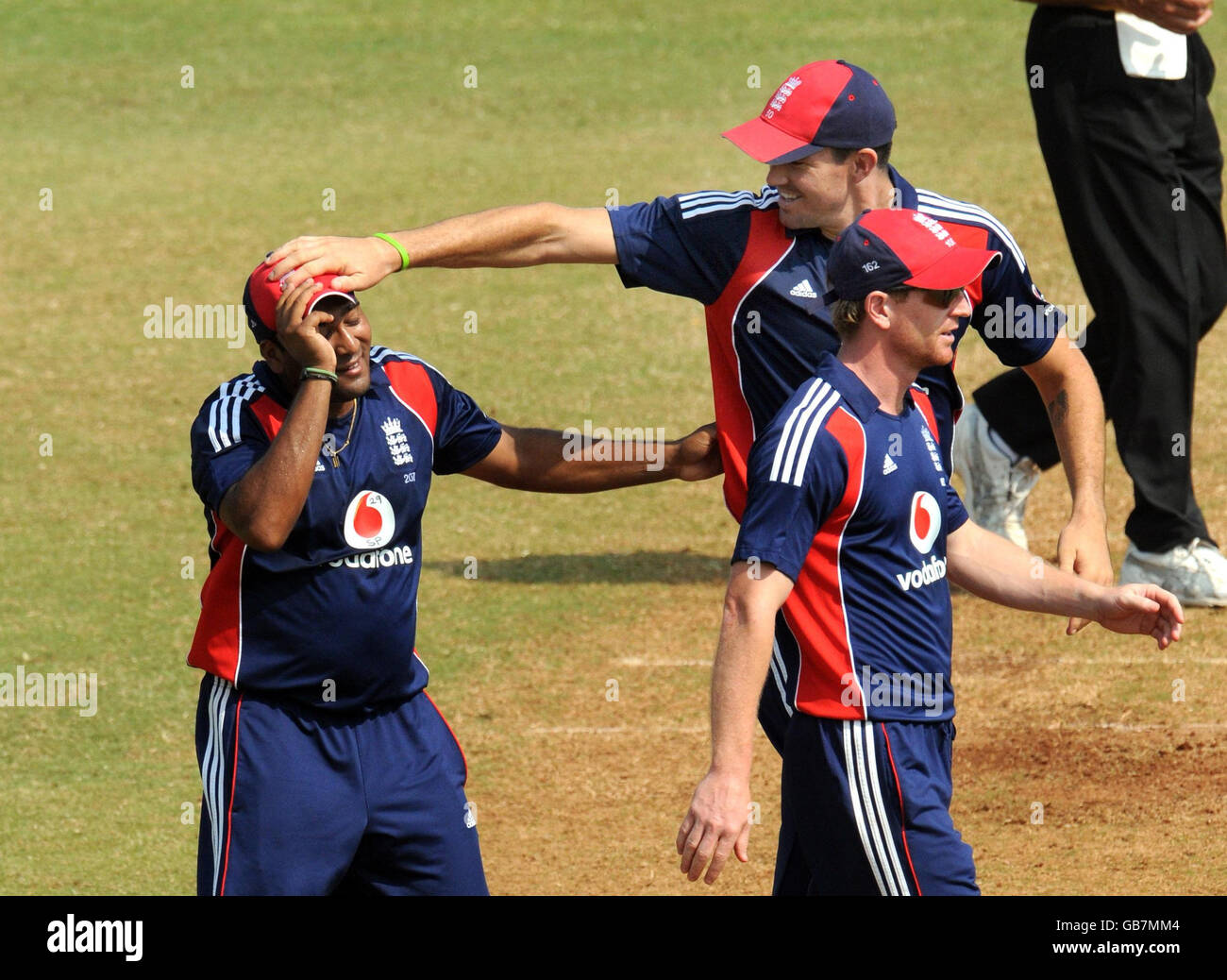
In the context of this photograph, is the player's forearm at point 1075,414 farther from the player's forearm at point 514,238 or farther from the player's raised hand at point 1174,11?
the player's raised hand at point 1174,11

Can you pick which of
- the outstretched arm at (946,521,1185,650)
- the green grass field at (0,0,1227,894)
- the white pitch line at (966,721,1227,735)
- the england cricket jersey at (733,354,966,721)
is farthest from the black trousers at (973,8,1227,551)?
the england cricket jersey at (733,354,966,721)

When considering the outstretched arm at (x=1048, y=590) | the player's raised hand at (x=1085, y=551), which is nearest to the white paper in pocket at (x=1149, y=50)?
the player's raised hand at (x=1085, y=551)

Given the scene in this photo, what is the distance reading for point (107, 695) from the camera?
8289 millimetres

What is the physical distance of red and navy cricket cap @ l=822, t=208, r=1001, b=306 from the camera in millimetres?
4867

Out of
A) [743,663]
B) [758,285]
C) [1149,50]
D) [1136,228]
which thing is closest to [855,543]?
[743,663]

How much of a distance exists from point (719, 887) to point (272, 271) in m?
2.91

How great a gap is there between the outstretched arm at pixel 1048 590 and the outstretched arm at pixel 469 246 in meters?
1.36

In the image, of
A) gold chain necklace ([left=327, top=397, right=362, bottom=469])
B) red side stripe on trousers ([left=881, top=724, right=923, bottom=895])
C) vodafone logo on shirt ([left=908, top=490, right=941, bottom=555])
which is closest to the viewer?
red side stripe on trousers ([left=881, top=724, right=923, bottom=895])

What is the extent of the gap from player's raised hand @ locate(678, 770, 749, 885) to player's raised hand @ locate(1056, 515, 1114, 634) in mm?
1496

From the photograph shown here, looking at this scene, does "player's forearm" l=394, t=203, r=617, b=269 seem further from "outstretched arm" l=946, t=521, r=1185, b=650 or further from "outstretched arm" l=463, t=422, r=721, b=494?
"outstretched arm" l=946, t=521, r=1185, b=650

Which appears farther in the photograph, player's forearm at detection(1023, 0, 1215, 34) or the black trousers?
the black trousers

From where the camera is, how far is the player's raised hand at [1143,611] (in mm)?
5008

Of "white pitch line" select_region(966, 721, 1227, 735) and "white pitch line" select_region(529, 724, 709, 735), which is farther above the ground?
"white pitch line" select_region(529, 724, 709, 735)
